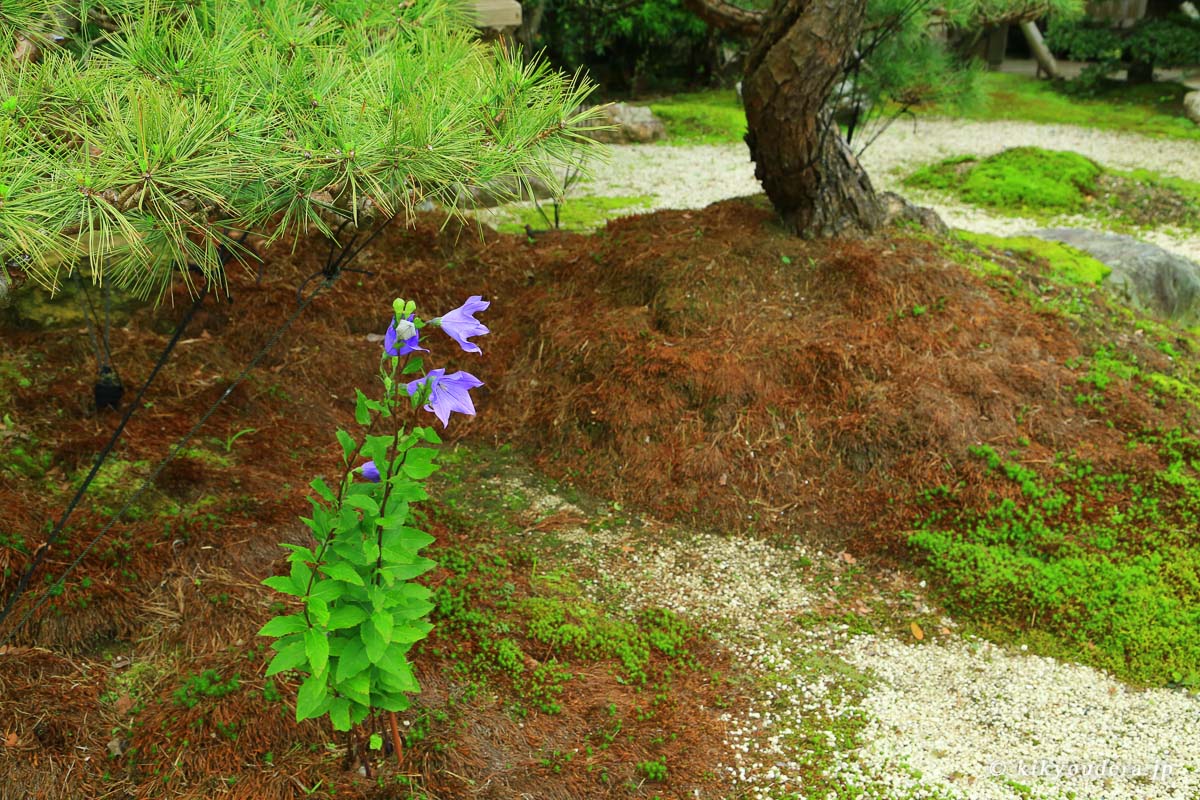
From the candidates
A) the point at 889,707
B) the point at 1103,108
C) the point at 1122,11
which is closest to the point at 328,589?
the point at 889,707

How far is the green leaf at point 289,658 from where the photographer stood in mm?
1688

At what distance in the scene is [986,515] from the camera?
3.06 meters

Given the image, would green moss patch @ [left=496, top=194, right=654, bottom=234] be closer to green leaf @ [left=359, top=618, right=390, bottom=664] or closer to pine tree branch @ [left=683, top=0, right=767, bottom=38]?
pine tree branch @ [left=683, top=0, right=767, bottom=38]

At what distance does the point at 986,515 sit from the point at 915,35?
2.60 metres

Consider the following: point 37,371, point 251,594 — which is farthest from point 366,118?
point 37,371

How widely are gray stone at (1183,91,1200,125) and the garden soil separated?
5591mm

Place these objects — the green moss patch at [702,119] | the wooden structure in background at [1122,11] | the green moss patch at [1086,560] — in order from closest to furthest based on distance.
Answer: the green moss patch at [1086,560], the green moss patch at [702,119], the wooden structure in background at [1122,11]

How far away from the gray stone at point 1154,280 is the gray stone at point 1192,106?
Answer: 446 cm

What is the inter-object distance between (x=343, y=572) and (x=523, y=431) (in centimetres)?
194

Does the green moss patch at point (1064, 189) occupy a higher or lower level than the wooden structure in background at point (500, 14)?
lower

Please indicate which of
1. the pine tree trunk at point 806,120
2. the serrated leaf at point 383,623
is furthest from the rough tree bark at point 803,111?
the serrated leaf at point 383,623

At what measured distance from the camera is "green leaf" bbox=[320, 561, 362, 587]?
1662 millimetres

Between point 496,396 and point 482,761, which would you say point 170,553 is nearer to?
point 482,761

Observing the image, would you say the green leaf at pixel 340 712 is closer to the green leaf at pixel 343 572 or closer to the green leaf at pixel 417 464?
the green leaf at pixel 343 572
